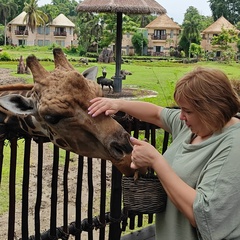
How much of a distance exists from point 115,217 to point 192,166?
142 centimetres

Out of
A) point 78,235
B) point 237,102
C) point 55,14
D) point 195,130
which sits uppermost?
point 55,14

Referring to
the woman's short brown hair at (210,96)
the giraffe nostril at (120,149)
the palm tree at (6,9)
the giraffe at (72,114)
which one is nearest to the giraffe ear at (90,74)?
the giraffe at (72,114)

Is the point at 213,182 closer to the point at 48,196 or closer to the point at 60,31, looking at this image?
the point at 48,196

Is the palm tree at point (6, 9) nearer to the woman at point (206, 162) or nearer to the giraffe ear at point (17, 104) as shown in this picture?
the giraffe ear at point (17, 104)

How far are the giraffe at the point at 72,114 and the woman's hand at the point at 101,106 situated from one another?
0.12 ft

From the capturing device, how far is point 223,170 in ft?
5.35

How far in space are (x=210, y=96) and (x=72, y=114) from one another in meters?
0.73

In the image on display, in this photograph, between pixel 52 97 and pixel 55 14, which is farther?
pixel 55 14

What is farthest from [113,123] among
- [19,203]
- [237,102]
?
[19,203]

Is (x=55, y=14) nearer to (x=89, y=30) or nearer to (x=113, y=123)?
(x=89, y=30)

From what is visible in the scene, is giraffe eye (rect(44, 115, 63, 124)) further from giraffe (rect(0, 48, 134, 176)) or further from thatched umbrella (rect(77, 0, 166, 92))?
thatched umbrella (rect(77, 0, 166, 92))

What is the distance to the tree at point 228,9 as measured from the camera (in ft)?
170

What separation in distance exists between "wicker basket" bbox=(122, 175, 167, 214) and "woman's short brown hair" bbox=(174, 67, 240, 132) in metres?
0.37

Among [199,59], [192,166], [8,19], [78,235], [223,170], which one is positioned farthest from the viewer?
[8,19]
